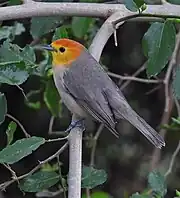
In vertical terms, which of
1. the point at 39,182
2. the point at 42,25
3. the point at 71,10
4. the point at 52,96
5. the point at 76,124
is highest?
the point at 71,10

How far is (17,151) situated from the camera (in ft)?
6.48

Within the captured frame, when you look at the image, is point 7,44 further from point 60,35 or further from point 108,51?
point 108,51

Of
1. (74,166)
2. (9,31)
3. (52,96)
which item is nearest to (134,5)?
(74,166)

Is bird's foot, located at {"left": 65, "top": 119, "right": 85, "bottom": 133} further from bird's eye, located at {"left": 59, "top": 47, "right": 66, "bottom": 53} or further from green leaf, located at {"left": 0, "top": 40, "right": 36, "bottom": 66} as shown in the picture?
bird's eye, located at {"left": 59, "top": 47, "right": 66, "bottom": 53}

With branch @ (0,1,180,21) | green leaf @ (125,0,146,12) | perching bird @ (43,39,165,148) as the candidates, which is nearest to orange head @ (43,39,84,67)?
perching bird @ (43,39,165,148)

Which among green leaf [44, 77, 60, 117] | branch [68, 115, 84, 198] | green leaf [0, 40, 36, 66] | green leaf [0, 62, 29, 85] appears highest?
green leaf [0, 40, 36, 66]

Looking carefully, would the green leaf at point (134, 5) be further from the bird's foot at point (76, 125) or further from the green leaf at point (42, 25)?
the green leaf at point (42, 25)

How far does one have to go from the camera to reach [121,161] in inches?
179

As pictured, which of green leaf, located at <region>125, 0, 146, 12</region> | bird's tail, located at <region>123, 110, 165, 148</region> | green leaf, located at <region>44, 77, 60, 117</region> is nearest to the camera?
green leaf, located at <region>125, 0, 146, 12</region>

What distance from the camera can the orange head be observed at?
8.66ft

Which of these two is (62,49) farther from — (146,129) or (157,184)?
(157,184)

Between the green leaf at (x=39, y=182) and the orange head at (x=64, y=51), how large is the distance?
23.9 inches

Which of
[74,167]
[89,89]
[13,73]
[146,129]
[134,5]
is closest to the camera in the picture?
[74,167]

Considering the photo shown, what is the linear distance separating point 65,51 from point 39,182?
0.72 m
